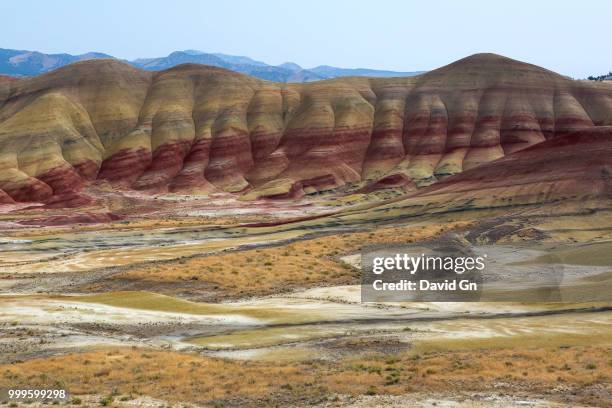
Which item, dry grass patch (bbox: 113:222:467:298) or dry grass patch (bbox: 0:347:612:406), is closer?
dry grass patch (bbox: 0:347:612:406)

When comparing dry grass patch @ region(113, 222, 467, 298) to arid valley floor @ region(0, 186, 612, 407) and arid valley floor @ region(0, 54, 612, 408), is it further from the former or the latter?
arid valley floor @ region(0, 54, 612, 408)

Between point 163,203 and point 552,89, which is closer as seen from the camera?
point 163,203

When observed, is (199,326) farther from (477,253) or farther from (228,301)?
(477,253)

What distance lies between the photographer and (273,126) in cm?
17200

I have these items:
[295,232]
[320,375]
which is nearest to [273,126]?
[295,232]

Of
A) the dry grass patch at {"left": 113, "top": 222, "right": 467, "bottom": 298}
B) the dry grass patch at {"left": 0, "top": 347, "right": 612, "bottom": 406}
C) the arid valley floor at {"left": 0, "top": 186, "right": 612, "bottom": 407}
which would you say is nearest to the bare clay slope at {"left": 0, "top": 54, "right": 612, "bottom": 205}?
the arid valley floor at {"left": 0, "top": 186, "right": 612, "bottom": 407}

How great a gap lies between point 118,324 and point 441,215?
57102 millimetres

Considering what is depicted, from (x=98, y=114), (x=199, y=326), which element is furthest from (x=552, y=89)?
(x=199, y=326)

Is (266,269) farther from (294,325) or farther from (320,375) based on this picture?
(320,375)

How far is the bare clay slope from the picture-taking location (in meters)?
156

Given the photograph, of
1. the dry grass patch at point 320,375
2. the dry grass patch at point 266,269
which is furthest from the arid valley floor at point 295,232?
the dry grass patch at point 266,269

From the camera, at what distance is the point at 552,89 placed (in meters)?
173

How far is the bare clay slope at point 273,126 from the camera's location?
155750 millimetres

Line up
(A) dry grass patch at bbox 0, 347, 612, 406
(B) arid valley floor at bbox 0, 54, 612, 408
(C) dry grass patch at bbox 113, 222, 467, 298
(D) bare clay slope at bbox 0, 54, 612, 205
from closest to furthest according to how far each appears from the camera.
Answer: (A) dry grass patch at bbox 0, 347, 612, 406 < (B) arid valley floor at bbox 0, 54, 612, 408 < (C) dry grass patch at bbox 113, 222, 467, 298 < (D) bare clay slope at bbox 0, 54, 612, 205
